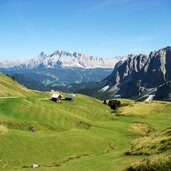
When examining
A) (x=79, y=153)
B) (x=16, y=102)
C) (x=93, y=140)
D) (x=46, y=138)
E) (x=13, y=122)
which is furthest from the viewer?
(x=16, y=102)

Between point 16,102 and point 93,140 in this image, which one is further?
point 16,102

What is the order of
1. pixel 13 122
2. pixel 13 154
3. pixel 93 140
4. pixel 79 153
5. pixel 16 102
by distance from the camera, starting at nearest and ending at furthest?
pixel 13 154 → pixel 79 153 → pixel 93 140 → pixel 13 122 → pixel 16 102

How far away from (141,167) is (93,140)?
1616 inches

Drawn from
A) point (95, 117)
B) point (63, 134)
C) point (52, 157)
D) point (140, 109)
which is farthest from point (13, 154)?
point (140, 109)

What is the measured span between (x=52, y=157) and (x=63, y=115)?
44265mm

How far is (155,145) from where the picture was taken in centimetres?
5109

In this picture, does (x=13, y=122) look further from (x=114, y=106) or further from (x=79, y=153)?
(x=114, y=106)

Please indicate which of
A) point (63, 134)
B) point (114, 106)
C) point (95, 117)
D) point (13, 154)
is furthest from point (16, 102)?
point (114, 106)

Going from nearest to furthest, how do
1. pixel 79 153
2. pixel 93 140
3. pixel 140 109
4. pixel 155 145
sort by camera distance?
pixel 155 145 < pixel 79 153 < pixel 93 140 < pixel 140 109

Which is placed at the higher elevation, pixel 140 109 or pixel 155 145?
pixel 155 145

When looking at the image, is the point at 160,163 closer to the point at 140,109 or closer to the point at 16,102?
the point at 16,102

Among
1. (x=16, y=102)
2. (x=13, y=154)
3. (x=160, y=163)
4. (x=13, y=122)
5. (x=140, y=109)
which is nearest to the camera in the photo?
(x=160, y=163)

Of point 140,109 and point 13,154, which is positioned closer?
point 13,154

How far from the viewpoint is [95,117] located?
415 feet
